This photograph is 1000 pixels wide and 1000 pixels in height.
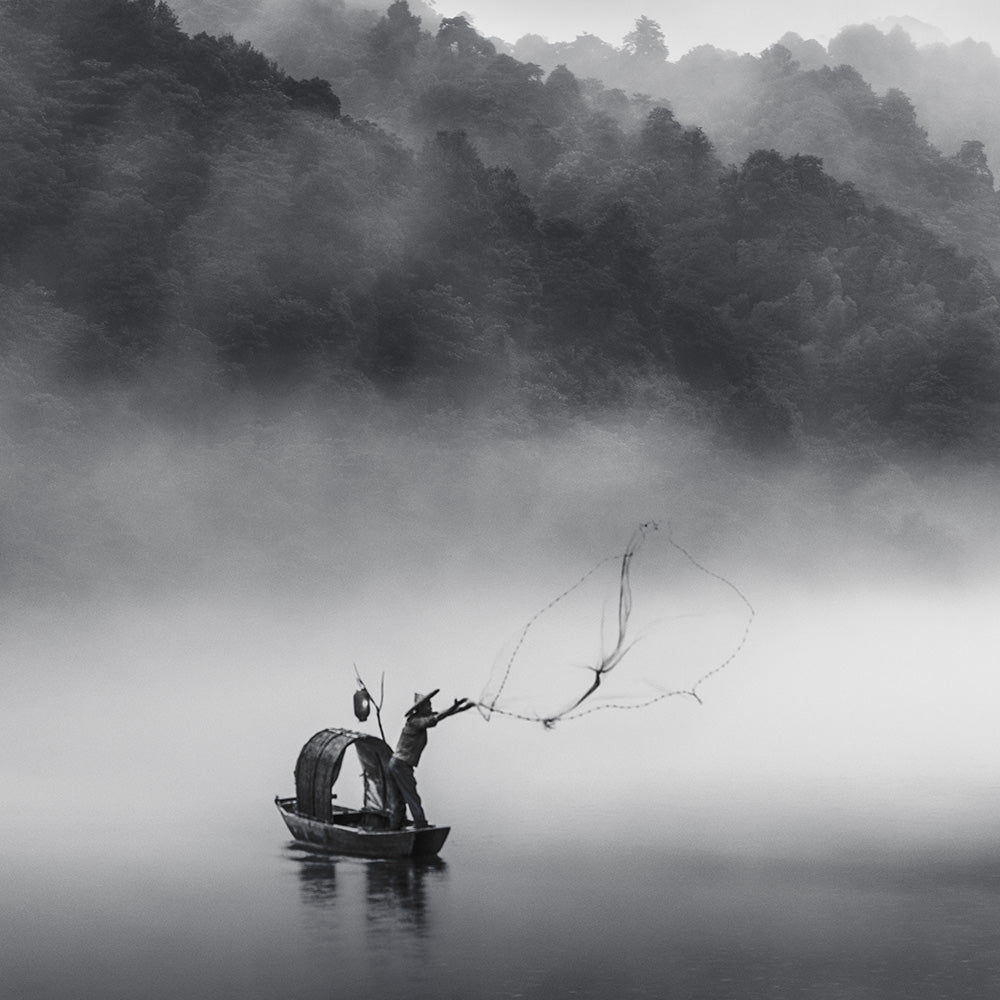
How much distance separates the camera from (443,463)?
358 feet

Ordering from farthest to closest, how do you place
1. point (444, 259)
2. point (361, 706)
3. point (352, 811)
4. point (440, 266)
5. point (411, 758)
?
1. point (444, 259)
2. point (440, 266)
3. point (361, 706)
4. point (352, 811)
5. point (411, 758)

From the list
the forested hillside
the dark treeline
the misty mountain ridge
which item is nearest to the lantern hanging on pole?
the misty mountain ridge

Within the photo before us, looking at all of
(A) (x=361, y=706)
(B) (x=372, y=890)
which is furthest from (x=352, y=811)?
(B) (x=372, y=890)

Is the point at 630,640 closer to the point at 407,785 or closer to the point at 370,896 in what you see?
the point at 407,785

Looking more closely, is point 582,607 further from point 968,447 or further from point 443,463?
point 968,447

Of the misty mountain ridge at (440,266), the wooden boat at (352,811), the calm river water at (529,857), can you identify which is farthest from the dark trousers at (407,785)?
the misty mountain ridge at (440,266)

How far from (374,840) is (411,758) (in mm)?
1934

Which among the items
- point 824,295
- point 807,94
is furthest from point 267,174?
point 807,94

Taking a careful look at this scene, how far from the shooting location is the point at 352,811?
41.5m

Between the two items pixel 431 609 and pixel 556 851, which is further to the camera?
pixel 431 609

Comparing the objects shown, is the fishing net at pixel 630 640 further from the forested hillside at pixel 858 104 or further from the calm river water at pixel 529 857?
the forested hillside at pixel 858 104

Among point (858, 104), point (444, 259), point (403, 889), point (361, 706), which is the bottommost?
point (403, 889)

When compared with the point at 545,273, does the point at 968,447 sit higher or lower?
lower

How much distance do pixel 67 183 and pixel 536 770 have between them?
63.7 metres
